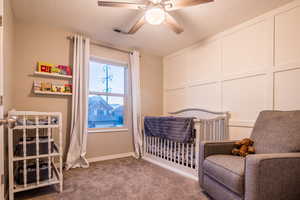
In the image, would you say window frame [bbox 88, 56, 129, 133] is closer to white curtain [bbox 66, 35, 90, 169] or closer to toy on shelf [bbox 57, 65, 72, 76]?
white curtain [bbox 66, 35, 90, 169]

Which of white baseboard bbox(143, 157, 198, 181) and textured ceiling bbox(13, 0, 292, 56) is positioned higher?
textured ceiling bbox(13, 0, 292, 56)

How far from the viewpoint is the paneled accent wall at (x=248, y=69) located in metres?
2.11

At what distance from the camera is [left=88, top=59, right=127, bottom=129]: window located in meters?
3.29

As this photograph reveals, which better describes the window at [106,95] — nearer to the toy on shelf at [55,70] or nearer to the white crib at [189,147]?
the toy on shelf at [55,70]

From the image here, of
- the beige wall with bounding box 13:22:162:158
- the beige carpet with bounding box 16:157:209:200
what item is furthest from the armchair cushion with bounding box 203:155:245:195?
the beige wall with bounding box 13:22:162:158

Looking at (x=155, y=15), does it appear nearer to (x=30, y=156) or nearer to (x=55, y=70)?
(x=55, y=70)

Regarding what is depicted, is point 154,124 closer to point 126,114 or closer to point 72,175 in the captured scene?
point 126,114

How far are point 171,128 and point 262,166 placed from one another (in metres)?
1.53

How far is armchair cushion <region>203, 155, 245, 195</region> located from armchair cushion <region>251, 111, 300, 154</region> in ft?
1.29

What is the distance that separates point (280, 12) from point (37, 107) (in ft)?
12.4

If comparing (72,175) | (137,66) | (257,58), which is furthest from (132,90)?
(257,58)

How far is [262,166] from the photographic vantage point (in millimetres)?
1309

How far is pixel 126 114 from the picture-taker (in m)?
3.62

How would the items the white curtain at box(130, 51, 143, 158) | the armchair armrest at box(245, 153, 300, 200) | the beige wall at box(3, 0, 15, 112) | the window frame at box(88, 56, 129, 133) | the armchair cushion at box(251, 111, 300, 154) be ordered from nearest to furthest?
the armchair armrest at box(245, 153, 300, 200)
the armchair cushion at box(251, 111, 300, 154)
the beige wall at box(3, 0, 15, 112)
the window frame at box(88, 56, 129, 133)
the white curtain at box(130, 51, 143, 158)
